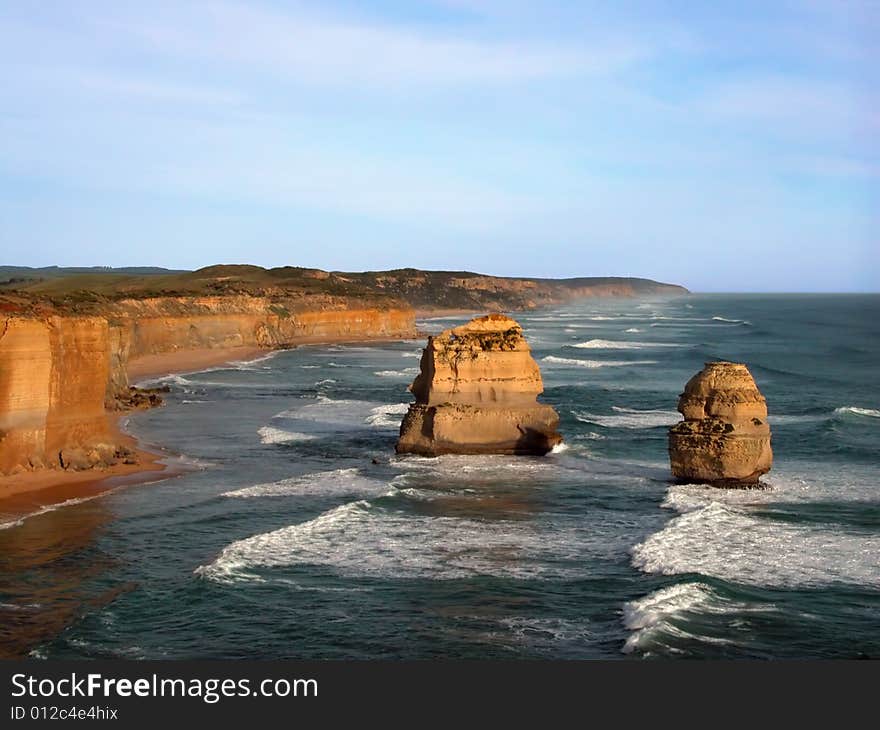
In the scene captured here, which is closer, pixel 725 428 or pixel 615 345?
pixel 725 428

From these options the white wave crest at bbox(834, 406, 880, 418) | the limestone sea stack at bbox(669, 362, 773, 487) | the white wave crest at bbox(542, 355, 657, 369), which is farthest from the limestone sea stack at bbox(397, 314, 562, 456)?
the white wave crest at bbox(542, 355, 657, 369)

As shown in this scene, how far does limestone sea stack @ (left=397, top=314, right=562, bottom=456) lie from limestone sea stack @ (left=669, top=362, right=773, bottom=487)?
20.5 feet

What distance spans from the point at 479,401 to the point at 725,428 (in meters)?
8.32

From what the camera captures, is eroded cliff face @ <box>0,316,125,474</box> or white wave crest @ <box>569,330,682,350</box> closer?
eroded cliff face @ <box>0,316,125,474</box>

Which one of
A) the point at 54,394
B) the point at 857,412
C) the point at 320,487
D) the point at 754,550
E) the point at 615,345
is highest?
the point at 54,394

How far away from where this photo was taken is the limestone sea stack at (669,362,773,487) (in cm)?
2733

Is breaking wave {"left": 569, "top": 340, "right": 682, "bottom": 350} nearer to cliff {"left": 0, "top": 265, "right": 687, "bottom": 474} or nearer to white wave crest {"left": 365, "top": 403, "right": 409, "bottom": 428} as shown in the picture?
cliff {"left": 0, "top": 265, "right": 687, "bottom": 474}

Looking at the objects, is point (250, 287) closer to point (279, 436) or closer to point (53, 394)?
point (279, 436)

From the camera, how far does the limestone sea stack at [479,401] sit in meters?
33.4

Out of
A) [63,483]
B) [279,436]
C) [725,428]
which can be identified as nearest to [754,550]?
[725,428]

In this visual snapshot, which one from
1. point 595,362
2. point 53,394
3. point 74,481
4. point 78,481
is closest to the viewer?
point 74,481

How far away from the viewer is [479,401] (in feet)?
110

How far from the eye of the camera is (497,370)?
33594mm

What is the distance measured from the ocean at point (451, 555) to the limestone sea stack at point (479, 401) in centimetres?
65
